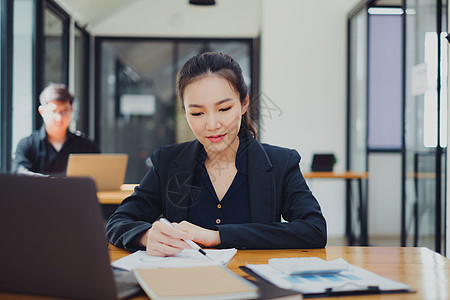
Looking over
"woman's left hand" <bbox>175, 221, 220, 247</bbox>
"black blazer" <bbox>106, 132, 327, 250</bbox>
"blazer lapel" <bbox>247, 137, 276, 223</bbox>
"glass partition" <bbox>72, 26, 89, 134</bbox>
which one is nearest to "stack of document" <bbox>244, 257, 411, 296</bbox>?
"woman's left hand" <bbox>175, 221, 220, 247</bbox>

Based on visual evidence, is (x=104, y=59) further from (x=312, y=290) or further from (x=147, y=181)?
(x=312, y=290)

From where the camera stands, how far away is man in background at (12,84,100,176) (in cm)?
384

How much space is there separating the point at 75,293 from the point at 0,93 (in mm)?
3711

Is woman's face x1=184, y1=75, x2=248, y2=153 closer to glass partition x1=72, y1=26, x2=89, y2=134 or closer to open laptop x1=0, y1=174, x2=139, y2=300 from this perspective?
open laptop x1=0, y1=174, x2=139, y2=300

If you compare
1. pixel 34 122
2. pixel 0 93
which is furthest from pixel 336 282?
pixel 34 122

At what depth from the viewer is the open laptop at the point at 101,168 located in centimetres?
302

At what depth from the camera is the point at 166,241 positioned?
122 centimetres

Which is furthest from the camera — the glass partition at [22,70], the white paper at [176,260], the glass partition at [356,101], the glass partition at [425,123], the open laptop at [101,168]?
the glass partition at [356,101]

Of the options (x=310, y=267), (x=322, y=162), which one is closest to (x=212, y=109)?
(x=310, y=267)

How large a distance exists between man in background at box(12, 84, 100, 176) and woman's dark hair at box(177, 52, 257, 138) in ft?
7.91

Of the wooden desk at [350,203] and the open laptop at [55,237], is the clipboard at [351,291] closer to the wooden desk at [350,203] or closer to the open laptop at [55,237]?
the open laptop at [55,237]

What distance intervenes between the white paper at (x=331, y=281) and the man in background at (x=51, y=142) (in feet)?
10.4

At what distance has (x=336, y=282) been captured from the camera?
955mm

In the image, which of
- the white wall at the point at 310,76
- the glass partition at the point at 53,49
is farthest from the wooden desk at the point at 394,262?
the white wall at the point at 310,76
